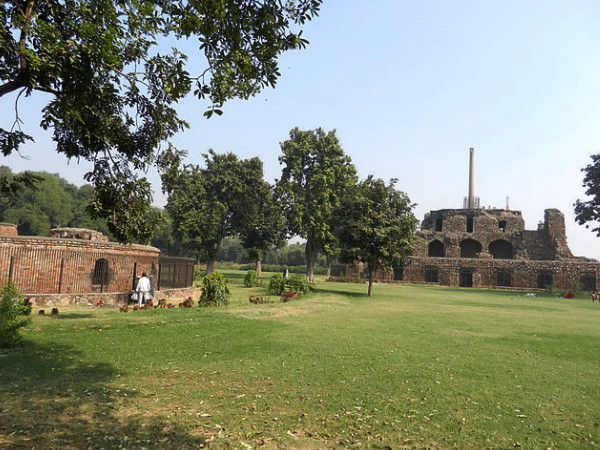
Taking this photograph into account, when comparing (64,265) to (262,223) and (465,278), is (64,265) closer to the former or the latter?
(262,223)

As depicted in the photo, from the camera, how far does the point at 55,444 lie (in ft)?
12.7

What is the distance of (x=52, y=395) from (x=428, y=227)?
54.2m

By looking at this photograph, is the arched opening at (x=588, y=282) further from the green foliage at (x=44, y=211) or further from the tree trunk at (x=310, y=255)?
the green foliage at (x=44, y=211)

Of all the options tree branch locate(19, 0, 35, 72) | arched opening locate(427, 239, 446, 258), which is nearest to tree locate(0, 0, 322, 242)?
tree branch locate(19, 0, 35, 72)

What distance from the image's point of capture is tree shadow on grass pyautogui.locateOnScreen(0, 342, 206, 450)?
3.96 meters

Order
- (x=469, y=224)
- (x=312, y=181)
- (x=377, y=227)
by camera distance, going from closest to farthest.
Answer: (x=377, y=227), (x=312, y=181), (x=469, y=224)

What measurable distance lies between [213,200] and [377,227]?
2064cm

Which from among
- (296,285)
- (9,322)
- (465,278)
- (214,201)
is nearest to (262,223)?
(214,201)

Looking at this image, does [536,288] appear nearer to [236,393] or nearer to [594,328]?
[594,328]

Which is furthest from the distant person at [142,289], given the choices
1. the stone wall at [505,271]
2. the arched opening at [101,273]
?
the stone wall at [505,271]

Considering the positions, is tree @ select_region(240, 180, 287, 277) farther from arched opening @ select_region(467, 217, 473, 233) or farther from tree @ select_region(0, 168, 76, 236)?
tree @ select_region(0, 168, 76, 236)

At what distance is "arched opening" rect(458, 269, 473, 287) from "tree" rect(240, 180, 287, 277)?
19.4 meters

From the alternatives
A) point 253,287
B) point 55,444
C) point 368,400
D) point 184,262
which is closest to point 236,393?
point 368,400

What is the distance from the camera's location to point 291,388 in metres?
5.89
